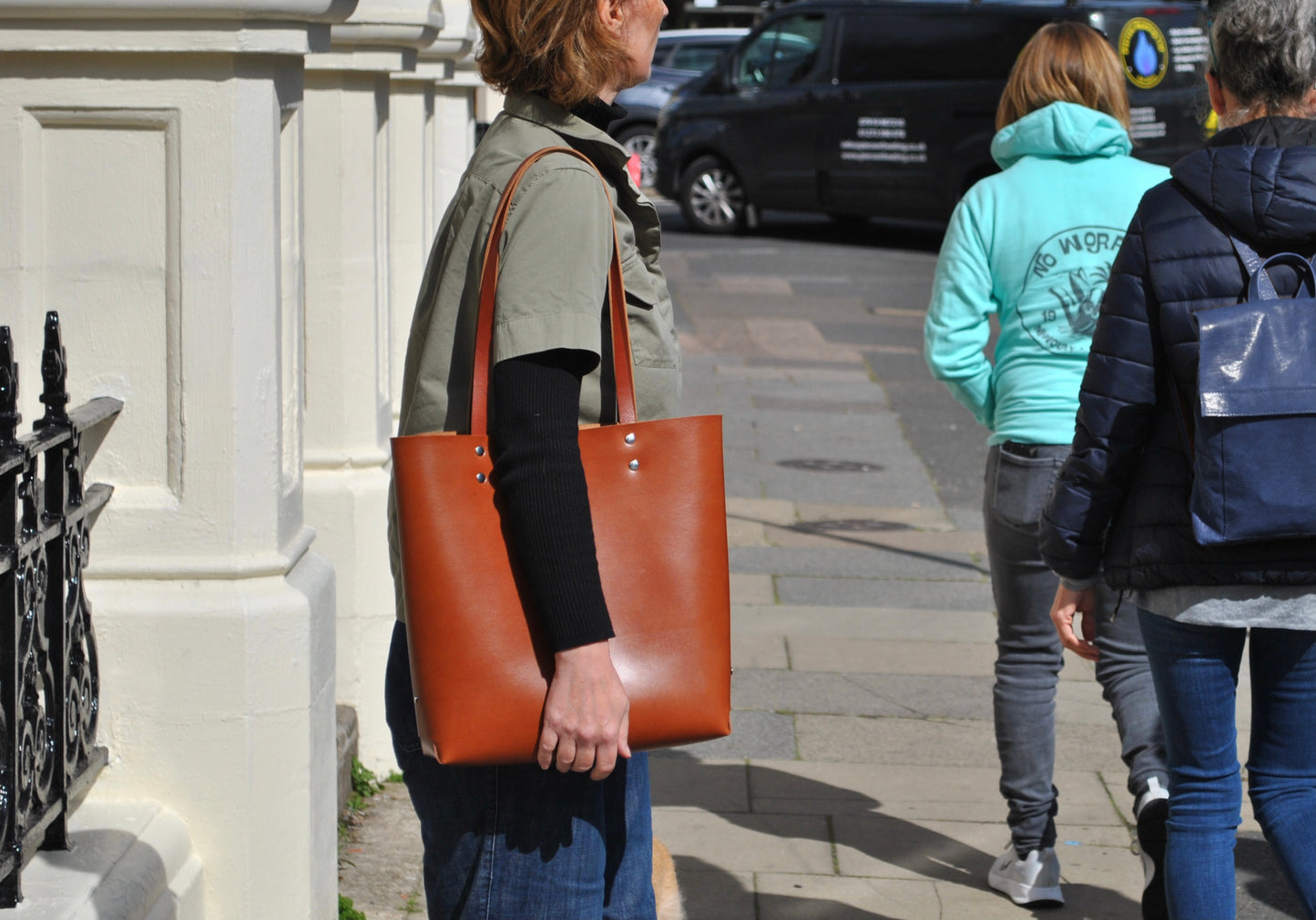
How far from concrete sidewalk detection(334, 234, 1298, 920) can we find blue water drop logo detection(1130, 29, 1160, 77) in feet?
6.84

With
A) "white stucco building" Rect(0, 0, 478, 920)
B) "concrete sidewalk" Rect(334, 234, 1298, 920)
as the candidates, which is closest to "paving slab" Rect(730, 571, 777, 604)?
"concrete sidewalk" Rect(334, 234, 1298, 920)

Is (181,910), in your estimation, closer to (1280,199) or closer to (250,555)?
(250,555)

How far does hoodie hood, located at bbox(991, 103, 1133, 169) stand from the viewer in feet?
12.1

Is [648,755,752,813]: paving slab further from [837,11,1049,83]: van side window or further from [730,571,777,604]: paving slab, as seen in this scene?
[837,11,1049,83]: van side window

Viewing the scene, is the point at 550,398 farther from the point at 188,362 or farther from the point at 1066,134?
the point at 1066,134

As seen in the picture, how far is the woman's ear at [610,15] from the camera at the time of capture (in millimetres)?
2133

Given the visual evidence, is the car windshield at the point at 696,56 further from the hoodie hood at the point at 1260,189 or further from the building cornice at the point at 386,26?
the hoodie hood at the point at 1260,189

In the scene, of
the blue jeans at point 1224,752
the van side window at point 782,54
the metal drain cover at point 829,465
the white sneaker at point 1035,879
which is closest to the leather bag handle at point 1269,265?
the blue jeans at point 1224,752

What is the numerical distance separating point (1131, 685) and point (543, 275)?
206cm

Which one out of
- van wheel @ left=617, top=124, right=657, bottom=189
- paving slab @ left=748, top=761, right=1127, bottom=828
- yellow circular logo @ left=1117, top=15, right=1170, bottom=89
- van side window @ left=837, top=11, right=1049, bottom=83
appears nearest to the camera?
paving slab @ left=748, top=761, right=1127, bottom=828

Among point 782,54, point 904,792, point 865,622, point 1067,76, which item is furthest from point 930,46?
point 1067,76

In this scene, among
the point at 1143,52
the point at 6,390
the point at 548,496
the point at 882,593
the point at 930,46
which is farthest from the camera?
the point at 930,46

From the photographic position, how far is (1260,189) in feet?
8.47

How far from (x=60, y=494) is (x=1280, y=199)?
184cm
